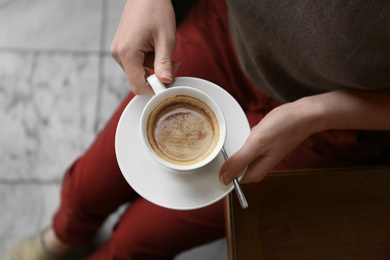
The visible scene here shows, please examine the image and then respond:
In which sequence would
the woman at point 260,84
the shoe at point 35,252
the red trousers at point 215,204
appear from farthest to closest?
1. the shoe at point 35,252
2. the red trousers at point 215,204
3. the woman at point 260,84

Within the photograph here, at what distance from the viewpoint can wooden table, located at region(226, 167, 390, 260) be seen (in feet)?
2.19

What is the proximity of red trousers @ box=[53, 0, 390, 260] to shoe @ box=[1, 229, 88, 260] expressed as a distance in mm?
288

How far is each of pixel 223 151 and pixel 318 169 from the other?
18 cm

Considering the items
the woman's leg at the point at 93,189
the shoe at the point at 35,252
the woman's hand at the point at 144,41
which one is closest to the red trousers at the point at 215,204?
the woman's leg at the point at 93,189

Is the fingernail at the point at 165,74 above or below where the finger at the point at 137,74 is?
above

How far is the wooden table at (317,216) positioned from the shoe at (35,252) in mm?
649

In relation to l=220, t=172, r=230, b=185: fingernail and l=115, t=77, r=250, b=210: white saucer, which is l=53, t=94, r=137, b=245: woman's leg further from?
l=220, t=172, r=230, b=185: fingernail

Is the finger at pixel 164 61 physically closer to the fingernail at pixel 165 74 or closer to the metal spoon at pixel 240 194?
the fingernail at pixel 165 74

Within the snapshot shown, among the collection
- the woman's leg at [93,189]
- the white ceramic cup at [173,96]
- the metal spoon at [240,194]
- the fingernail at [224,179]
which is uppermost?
the white ceramic cup at [173,96]

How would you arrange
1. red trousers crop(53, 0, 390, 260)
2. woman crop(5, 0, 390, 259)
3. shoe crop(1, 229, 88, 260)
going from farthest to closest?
shoe crop(1, 229, 88, 260) < red trousers crop(53, 0, 390, 260) < woman crop(5, 0, 390, 259)

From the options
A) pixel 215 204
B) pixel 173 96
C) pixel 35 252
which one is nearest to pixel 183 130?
pixel 173 96

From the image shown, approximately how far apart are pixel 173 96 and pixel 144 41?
107mm

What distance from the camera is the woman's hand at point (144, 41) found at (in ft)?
2.09

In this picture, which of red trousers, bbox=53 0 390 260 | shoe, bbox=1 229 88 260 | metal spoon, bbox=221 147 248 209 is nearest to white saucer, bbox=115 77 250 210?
metal spoon, bbox=221 147 248 209
